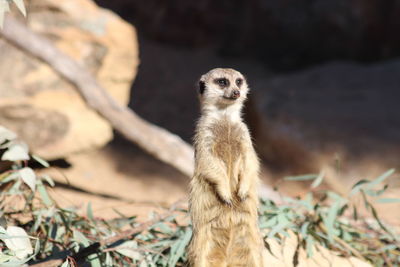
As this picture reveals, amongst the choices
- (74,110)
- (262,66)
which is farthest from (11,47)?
(262,66)

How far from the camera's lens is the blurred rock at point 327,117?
4.07 metres

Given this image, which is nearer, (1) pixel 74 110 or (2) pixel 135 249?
(2) pixel 135 249

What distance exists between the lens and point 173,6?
21.2 feet

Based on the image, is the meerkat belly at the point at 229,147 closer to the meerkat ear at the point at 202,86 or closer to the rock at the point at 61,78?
the meerkat ear at the point at 202,86

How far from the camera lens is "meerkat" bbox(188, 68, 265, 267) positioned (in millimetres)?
1789

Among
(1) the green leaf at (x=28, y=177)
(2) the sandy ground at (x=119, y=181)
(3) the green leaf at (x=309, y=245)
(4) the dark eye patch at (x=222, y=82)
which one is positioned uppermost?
(2) the sandy ground at (x=119, y=181)

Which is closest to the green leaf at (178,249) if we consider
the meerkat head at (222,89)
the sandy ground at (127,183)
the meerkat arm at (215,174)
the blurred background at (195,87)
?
the meerkat arm at (215,174)

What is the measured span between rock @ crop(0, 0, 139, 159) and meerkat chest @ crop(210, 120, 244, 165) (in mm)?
1788

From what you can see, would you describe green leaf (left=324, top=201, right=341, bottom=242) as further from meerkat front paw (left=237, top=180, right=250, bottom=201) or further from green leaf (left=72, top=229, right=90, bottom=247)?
green leaf (left=72, top=229, right=90, bottom=247)

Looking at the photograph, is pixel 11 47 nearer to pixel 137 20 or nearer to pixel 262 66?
pixel 137 20

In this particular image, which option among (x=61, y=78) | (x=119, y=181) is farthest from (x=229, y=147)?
(x=119, y=181)

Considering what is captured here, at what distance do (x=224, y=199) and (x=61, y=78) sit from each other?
1.96m

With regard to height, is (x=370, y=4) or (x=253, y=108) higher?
(x=370, y=4)

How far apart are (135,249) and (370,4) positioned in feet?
16.1
